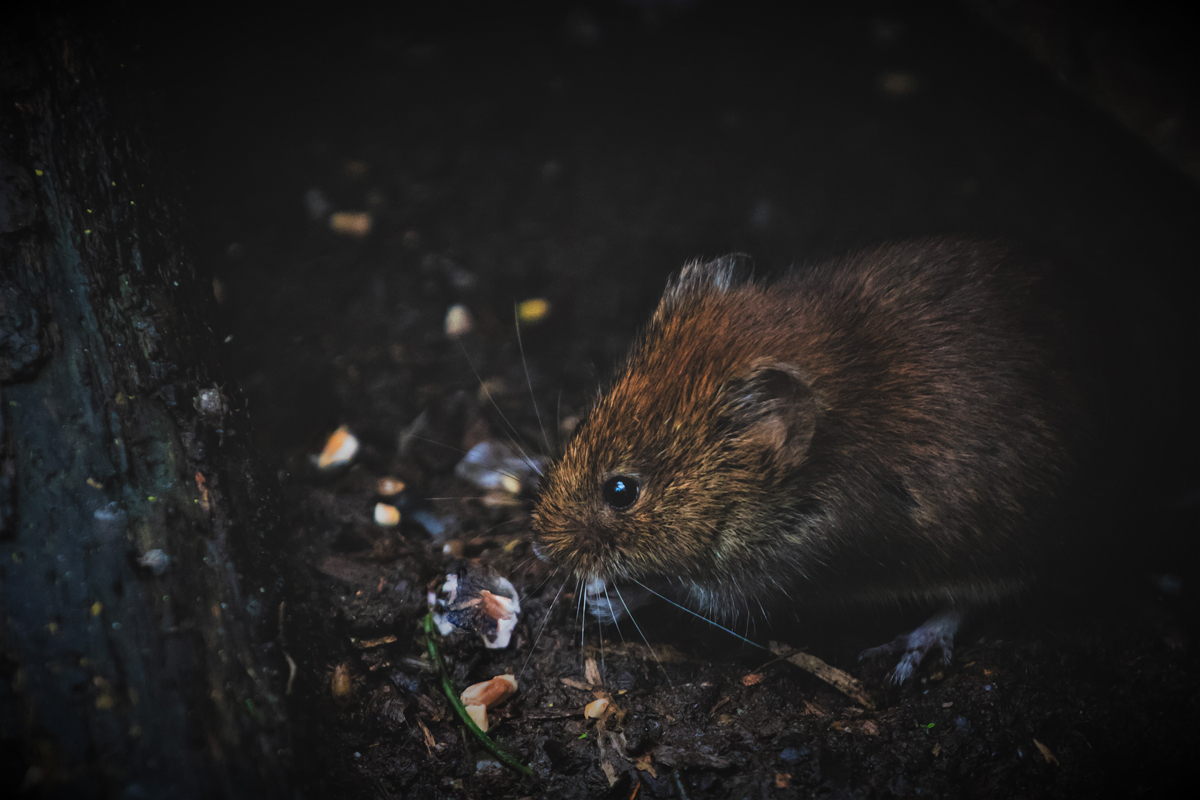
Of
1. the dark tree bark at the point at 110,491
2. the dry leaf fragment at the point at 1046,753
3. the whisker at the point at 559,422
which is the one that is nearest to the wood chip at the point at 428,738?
the dark tree bark at the point at 110,491

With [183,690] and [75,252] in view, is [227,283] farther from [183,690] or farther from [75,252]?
[183,690]

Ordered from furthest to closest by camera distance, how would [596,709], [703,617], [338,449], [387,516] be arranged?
[338,449]
[387,516]
[703,617]
[596,709]

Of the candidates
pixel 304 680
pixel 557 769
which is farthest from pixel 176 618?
pixel 557 769

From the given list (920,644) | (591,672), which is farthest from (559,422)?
(920,644)

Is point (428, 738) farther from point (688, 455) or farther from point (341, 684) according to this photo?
point (688, 455)

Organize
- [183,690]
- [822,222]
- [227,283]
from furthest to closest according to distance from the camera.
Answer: [822,222]
[227,283]
[183,690]

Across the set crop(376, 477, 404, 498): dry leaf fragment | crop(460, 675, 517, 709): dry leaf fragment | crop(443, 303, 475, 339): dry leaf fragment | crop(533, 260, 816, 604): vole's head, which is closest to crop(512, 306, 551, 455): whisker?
crop(443, 303, 475, 339): dry leaf fragment

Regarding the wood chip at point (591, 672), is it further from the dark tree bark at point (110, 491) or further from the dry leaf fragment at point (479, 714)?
the dark tree bark at point (110, 491)

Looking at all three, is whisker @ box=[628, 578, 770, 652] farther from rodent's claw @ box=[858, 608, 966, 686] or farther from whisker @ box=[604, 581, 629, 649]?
rodent's claw @ box=[858, 608, 966, 686]
